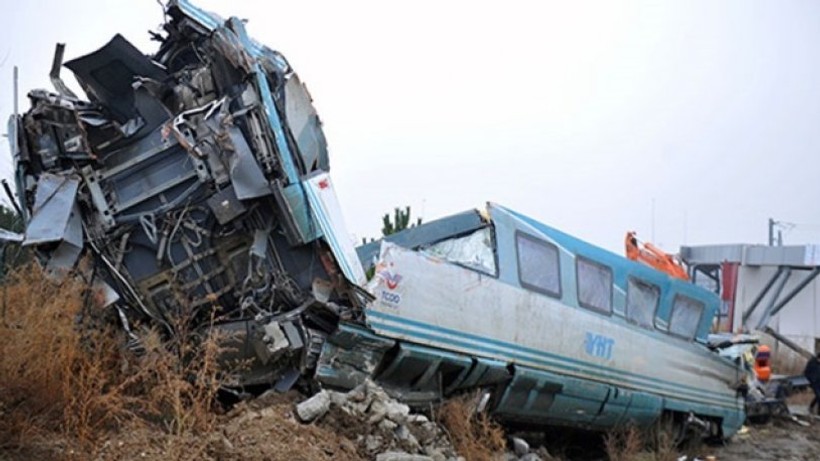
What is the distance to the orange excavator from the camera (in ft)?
39.7

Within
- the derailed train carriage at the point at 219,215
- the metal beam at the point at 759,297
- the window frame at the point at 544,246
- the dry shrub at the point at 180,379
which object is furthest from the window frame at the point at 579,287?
the metal beam at the point at 759,297

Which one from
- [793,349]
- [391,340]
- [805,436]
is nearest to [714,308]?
[805,436]

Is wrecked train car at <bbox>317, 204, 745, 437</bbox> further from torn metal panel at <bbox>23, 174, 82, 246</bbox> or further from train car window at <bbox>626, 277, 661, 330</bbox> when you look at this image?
torn metal panel at <bbox>23, 174, 82, 246</bbox>

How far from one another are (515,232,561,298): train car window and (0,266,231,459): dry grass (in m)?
3.25

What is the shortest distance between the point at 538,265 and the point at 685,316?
122 inches

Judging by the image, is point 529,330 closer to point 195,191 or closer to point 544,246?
point 544,246

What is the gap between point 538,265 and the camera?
26.8 ft

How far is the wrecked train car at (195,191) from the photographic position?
235 inches

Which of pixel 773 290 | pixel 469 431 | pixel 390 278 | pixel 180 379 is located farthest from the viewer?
pixel 773 290

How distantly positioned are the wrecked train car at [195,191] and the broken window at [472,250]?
1.37m

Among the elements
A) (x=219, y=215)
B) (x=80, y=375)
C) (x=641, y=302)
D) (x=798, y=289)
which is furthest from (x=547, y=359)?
(x=798, y=289)

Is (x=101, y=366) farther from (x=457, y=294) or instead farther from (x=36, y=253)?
(x=457, y=294)

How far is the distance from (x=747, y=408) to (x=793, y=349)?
29.2 ft

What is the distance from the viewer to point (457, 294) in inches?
280
